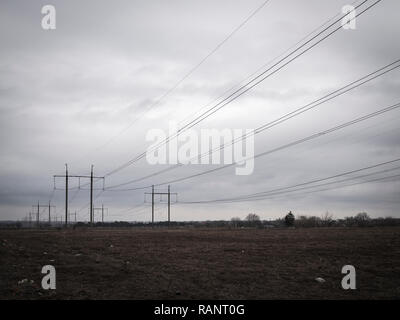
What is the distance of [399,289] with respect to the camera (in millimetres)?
13617

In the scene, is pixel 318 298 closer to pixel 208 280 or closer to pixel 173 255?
pixel 208 280

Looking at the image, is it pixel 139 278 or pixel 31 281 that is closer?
pixel 31 281

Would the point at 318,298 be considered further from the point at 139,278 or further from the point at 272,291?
the point at 139,278

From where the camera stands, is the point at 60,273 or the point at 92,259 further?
the point at 92,259
